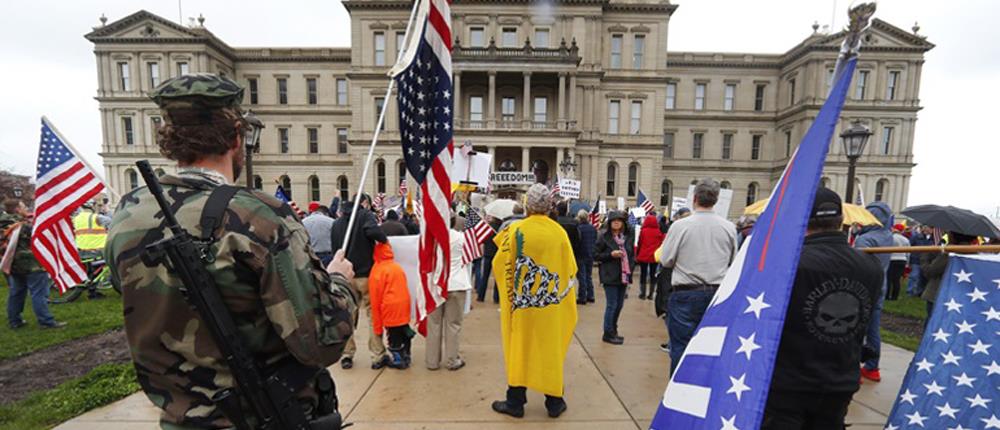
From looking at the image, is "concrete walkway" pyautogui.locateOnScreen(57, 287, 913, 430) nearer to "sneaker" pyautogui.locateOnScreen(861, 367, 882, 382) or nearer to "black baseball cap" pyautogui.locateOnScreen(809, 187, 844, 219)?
"sneaker" pyautogui.locateOnScreen(861, 367, 882, 382)

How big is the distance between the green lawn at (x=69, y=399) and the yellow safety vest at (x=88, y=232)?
5606 mm

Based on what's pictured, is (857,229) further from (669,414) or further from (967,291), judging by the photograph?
(669,414)

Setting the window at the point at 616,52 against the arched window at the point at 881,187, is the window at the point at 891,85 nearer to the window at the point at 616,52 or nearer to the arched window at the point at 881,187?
the arched window at the point at 881,187

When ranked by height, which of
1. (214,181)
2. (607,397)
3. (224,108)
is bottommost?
(607,397)

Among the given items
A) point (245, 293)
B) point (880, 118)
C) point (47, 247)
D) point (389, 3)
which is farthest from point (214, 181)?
point (880, 118)

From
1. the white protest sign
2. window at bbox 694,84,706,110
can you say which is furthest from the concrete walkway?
window at bbox 694,84,706,110

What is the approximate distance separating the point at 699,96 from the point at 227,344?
48.2m

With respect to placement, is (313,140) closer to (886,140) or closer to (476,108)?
(476,108)

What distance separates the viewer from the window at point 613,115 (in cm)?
3647

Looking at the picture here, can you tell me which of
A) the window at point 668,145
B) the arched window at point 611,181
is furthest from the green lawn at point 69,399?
the window at point 668,145

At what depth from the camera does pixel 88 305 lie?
801 cm

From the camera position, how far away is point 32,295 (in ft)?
20.7

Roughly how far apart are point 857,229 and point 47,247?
46.5 feet

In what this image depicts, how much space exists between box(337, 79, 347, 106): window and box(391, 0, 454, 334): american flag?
42726 mm
